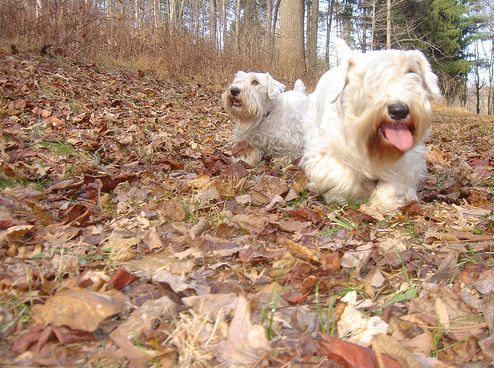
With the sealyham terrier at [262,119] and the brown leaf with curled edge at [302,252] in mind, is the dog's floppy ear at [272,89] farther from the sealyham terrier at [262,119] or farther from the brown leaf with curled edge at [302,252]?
the brown leaf with curled edge at [302,252]

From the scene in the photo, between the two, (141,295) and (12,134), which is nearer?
(141,295)

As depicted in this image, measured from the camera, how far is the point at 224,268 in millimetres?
2297

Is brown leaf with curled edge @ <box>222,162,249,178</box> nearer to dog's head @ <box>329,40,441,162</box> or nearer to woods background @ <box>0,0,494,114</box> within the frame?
dog's head @ <box>329,40,441,162</box>

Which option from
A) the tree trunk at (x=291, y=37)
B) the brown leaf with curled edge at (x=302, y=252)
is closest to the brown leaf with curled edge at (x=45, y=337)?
the brown leaf with curled edge at (x=302, y=252)

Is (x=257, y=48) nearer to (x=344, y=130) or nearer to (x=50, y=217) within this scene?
(x=344, y=130)

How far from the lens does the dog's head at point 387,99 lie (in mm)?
3156

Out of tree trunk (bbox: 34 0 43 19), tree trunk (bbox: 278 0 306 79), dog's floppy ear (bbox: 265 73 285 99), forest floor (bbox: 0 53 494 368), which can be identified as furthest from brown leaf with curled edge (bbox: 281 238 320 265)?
tree trunk (bbox: 278 0 306 79)

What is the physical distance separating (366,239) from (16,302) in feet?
5.95

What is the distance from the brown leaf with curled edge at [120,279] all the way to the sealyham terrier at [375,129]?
2.02m

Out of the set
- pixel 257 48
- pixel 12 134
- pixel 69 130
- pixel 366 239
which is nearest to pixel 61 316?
pixel 366 239

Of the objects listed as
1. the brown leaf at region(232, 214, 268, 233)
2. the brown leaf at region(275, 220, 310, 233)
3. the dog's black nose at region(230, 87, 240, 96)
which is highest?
the dog's black nose at region(230, 87, 240, 96)

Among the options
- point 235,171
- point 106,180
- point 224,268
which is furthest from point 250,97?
→ point 224,268

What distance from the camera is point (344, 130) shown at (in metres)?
3.58

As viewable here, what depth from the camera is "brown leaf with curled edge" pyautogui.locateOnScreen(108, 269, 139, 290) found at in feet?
Answer: 6.39
